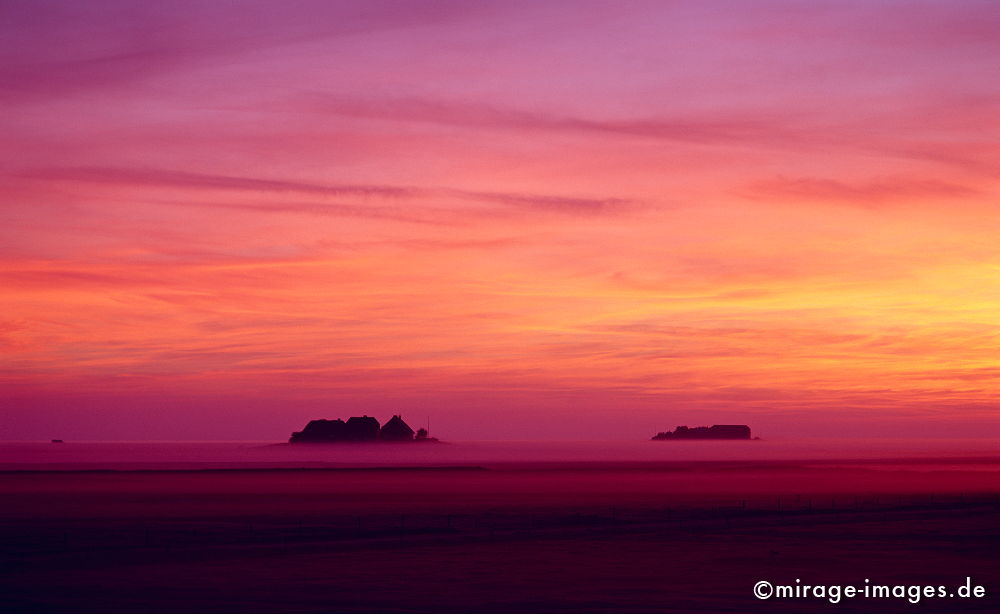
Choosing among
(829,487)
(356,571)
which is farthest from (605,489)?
(356,571)

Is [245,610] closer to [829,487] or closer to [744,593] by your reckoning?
[744,593]

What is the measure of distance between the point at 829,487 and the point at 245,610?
97.6 metres

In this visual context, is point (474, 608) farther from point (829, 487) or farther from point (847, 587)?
point (829, 487)

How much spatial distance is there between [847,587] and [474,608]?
46.1 ft

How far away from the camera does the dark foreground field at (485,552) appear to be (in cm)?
4012

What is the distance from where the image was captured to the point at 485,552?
176 ft

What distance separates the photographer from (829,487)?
126m

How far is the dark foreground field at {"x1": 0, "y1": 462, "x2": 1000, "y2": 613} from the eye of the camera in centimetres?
4012

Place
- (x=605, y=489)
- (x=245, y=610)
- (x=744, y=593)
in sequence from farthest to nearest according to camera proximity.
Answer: (x=605, y=489) → (x=744, y=593) → (x=245, y=610)

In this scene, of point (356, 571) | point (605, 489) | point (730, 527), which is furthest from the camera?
point (605, 489)

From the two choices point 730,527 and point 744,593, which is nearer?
point 744,593

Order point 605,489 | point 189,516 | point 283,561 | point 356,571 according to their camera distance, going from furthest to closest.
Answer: point 605,489, point 189,516, point 283,561, point 356,571

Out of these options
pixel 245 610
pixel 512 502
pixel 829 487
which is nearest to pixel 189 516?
pixel 512 502

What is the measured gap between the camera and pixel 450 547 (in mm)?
55562
